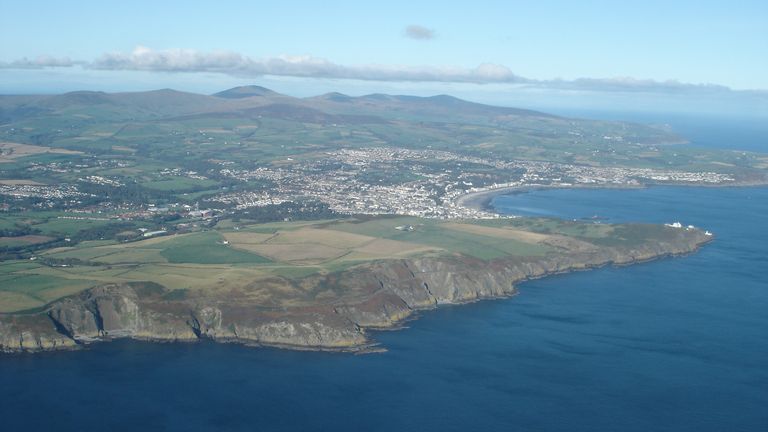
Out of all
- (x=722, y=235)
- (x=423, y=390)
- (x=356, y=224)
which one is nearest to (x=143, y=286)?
(x=423, y=390)

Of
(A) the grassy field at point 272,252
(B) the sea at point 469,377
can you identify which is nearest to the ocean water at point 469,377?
(B) the sea at point 469,377

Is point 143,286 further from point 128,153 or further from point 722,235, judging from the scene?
point 128,153

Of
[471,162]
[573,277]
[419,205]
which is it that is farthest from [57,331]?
[471,162]

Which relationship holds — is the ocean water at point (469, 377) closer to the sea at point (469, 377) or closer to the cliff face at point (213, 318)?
the sea at point (469, 377)

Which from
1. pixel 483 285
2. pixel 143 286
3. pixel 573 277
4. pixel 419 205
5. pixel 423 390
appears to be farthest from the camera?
pixel 419 205

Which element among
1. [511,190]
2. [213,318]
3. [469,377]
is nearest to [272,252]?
[213,318]

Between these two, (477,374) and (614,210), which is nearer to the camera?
(477,374)

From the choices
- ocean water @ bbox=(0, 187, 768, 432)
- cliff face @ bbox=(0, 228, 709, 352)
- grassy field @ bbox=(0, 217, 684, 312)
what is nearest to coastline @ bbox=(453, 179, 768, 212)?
grassy field @ bbox=(0, 217, 684, 312)

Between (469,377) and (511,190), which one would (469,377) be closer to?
(469,377)

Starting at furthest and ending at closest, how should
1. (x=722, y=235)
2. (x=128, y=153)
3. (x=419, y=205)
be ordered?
1. (x=128, y=153)
2. (x=419, y=205)
3. (x=722, y=235)
